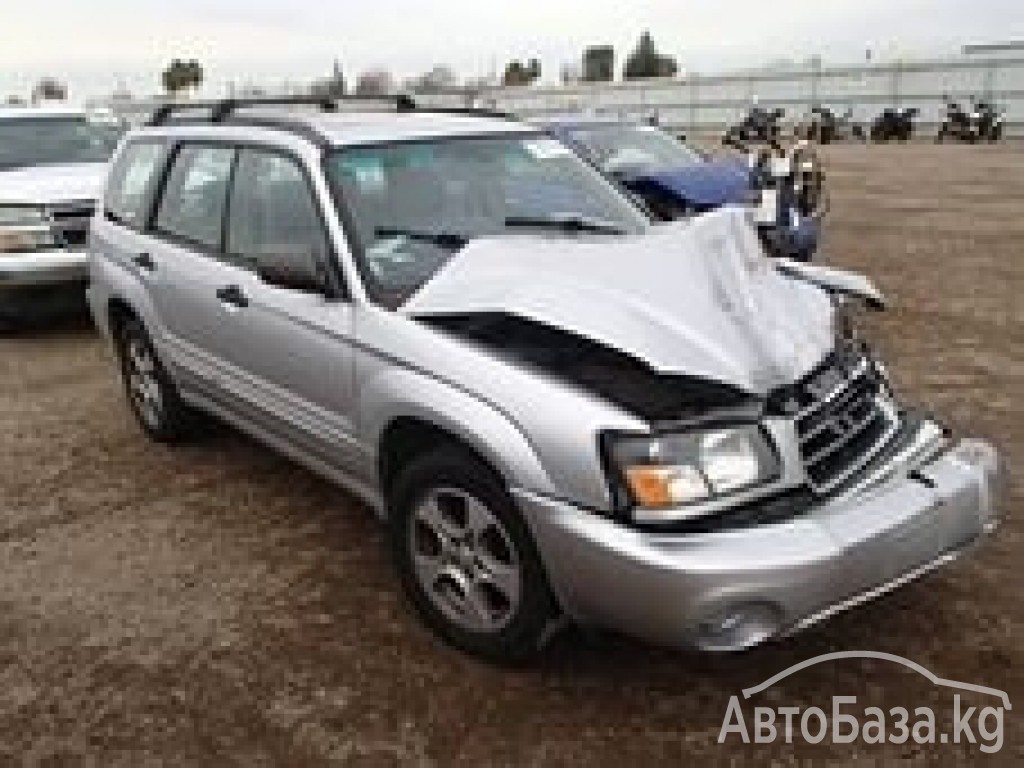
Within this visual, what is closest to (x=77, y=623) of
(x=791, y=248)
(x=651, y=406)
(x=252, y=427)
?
(x=252, y=427)

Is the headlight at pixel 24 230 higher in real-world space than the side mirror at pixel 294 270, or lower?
lower

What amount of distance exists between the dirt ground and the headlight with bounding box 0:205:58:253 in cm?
286

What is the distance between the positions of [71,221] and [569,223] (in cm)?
537

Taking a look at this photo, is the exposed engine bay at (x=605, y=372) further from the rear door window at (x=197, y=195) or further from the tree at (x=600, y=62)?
the tree at (x=600, y=62)

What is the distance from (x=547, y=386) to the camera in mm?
3434

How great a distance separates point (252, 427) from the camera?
16.6 feet

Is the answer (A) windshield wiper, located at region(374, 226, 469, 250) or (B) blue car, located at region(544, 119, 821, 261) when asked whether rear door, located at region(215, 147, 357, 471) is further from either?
(B) blue car, located at region(544, 119, 821, 261)

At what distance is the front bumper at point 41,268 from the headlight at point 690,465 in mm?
6373

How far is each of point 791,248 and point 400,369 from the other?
5.25 meters

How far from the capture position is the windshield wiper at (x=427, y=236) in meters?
4.38

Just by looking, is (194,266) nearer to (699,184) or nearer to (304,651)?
(304,651)

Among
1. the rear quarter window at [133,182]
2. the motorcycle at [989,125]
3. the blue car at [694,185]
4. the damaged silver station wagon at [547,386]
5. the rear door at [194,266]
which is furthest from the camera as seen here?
the motorcycle at [989,125]

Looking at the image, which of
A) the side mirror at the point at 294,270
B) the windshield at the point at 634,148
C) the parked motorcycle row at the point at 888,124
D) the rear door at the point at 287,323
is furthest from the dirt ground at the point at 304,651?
the parked motorcycle row at the point at 888,124

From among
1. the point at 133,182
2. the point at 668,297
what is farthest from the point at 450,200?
the point at 133,182
